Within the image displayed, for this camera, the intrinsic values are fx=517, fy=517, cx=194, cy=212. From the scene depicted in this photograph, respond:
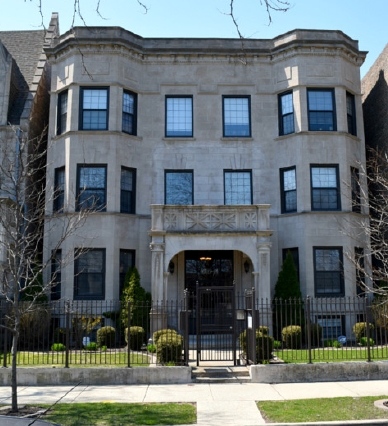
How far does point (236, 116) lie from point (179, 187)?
4.28m

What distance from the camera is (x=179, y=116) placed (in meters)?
23.9

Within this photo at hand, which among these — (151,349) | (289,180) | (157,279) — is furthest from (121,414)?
(289,180)

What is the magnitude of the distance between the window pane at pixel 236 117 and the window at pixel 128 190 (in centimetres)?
476

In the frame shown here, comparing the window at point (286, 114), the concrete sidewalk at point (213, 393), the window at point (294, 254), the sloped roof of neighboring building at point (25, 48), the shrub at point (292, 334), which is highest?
the sloped roof of neighboring building at point (25, 48)

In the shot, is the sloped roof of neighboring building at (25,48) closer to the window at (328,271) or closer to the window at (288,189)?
the window at (288,189)

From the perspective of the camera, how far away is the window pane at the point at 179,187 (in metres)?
23.1

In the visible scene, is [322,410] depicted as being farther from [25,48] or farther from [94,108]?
[25,48]

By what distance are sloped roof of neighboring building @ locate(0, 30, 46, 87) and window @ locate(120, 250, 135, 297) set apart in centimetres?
989

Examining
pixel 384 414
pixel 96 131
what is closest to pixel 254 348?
pixel 384 414

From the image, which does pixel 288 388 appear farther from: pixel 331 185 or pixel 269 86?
pixel 269 86

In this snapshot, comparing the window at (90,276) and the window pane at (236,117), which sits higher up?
the window pane at (236,117)

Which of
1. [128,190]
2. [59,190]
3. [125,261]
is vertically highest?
[128,190]

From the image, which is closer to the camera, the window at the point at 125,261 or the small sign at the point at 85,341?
the small sign at the point at 85,341

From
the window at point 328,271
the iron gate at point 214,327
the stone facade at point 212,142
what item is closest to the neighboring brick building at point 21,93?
the stone facade at point 212,142
